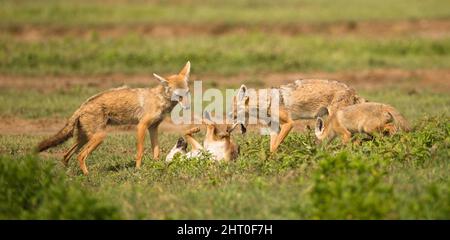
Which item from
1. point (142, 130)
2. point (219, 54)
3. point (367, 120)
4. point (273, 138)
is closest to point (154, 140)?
point (142, 130)

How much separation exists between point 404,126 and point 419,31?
13.9m

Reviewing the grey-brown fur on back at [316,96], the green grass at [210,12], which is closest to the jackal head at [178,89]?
the grey-brown fur on back at [316,96]

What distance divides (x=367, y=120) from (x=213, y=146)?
1989 millimetres

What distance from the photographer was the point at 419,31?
79.6ft

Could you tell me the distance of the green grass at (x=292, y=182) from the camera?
7.99 m

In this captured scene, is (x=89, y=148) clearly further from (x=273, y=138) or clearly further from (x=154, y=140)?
(x=273, y=138)

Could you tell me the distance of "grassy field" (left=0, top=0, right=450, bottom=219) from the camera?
843 centimetres

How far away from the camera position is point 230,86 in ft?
60.6

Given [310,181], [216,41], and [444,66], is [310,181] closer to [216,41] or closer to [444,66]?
[444,66]

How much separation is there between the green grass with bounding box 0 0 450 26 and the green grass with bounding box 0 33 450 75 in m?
2.35

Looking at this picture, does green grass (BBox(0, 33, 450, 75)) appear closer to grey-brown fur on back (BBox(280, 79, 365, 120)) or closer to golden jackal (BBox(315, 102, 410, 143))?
grey-brown fur on back (BBox(280, 79, 365, 120))

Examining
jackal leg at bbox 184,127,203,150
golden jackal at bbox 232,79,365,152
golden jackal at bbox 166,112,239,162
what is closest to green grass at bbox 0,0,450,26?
golden jackal at bbox 232,79,365,152

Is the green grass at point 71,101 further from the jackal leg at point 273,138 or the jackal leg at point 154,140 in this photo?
the jackal leg at point 154,140
